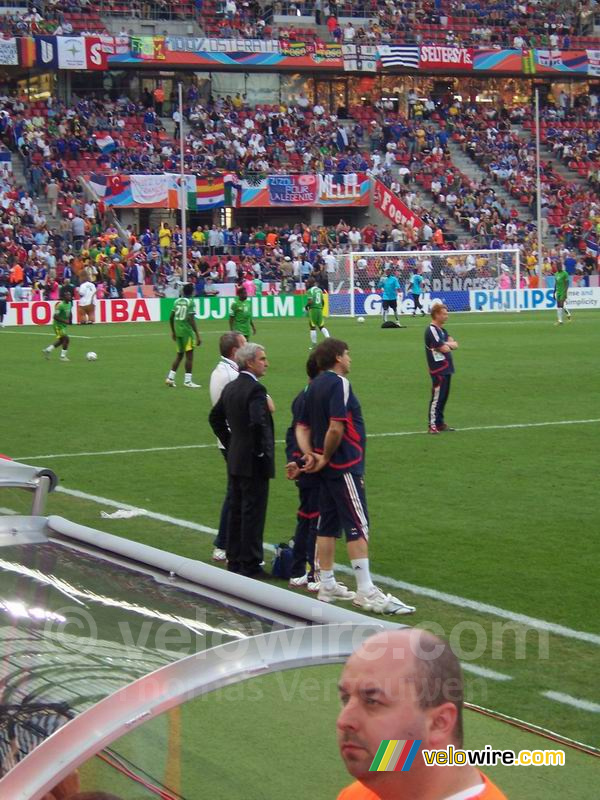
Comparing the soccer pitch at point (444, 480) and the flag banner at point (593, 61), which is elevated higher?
the flag banner at point (593, 61)

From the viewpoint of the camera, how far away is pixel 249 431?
8.99 metres

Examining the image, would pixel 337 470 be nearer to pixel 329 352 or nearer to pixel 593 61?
pixel 329 352

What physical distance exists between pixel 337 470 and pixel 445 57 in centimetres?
5631

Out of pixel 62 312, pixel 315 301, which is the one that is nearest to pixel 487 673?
pixel 62 312

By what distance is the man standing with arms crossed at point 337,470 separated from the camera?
8039mm

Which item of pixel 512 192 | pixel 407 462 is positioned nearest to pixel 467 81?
pixel 512 192

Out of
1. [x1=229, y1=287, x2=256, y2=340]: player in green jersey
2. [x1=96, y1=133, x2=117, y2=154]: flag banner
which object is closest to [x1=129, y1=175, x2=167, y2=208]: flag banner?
[x1=96, y1=133, x2=117, y2=154]: flag banner

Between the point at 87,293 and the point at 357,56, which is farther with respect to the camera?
the point at 357,56

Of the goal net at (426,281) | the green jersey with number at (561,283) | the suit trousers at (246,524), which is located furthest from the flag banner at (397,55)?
the suit trousers at (246,524)

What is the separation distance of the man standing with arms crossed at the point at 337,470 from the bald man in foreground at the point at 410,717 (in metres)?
5.67

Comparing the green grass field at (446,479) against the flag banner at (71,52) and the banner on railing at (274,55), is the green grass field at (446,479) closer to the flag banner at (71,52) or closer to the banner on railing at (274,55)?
the flag banner at (71,52)

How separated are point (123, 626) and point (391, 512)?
8104 mm

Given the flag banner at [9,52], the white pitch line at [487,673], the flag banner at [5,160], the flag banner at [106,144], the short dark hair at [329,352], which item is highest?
the flag banner at [9,52]

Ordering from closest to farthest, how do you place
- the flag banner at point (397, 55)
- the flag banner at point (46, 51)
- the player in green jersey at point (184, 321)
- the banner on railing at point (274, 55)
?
1. the player in green jersey at point (184, 321)
2. the flag banner at point (46, 51)
3. the banner on railing at point (274, 55)
4. the flag banner at point (397, 55)
